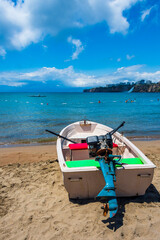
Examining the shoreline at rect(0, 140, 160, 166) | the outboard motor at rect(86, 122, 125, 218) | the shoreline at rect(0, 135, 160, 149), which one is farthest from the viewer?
the shoreline at rect(0, 135, 160, 149)

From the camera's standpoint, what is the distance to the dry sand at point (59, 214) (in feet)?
11.0

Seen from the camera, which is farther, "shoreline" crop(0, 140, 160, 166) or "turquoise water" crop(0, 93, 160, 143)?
"turquoise water" crop(0, 93, 160, 143)

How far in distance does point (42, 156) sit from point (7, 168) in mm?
2061

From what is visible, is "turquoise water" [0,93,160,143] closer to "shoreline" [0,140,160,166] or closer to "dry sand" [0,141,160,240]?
"shoreline" [0,140,160,166]

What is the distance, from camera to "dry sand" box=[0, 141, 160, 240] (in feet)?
11.0

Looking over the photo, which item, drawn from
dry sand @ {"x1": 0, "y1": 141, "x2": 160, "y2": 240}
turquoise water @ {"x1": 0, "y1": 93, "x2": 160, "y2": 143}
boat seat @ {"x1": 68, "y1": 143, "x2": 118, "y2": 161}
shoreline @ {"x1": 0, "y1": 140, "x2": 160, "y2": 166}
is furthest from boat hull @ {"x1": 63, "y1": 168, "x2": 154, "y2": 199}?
turquoise water @ {"x1": 0, "y1": 93, "x2": 160, "y2": 143}

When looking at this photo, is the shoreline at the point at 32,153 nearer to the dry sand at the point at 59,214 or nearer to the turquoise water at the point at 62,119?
the dry sand at the point at 59,214

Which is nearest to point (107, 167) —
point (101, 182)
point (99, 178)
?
point (99, 178)

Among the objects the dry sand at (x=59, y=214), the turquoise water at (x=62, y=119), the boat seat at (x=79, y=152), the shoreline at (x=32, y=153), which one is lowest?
the shoreline at (x=32, y=153)

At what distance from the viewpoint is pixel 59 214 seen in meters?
3.96

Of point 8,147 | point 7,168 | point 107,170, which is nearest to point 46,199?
point 107,170

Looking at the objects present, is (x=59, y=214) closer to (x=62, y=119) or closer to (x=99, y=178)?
(x=99, y=178)

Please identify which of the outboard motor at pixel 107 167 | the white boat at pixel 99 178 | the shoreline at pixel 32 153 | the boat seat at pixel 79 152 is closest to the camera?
the outboard motor at pixel 107 167

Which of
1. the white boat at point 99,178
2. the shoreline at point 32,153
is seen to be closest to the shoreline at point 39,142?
the shoreline at point 32,153
